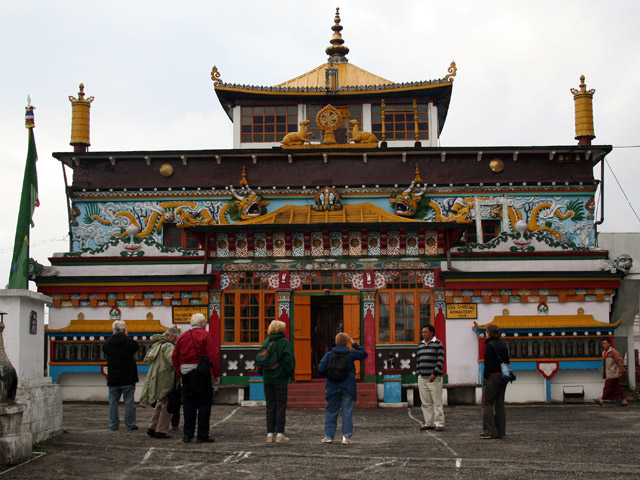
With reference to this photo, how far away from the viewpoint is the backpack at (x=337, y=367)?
44.5ft

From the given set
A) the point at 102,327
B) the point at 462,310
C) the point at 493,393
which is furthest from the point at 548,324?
the point at 102,327

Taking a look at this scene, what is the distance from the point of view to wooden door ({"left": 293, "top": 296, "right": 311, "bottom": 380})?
22.1 metres

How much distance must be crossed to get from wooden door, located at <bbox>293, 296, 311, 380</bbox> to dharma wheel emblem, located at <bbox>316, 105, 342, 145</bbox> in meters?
6.79

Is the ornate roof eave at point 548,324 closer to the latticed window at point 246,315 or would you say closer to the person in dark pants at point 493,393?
the latticed window at point 246,315

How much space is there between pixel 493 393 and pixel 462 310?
344 inches

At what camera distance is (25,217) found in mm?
13977

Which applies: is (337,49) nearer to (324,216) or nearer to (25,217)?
(324,216)

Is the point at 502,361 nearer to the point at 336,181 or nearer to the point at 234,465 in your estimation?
the point at 234,465

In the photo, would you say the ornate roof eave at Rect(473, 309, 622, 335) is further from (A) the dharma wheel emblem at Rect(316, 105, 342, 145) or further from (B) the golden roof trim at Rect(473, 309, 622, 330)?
(A) the dharma wheel emblem at Rect(316, 105, 342, 145)

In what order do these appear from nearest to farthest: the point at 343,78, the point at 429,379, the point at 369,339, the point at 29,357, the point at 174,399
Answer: the point at 29,357 < the point at 174,399 < the point at 429,379 < the point at 369,339 < the point at 343,78

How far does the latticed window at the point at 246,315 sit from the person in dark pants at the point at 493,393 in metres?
9.52

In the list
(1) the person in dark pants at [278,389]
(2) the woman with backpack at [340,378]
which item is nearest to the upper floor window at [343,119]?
(2) the woman with backpack at [340,378]

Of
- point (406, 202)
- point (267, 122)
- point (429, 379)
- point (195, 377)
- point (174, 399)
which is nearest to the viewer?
point (195, 377)

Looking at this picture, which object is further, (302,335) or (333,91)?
(333,91)
